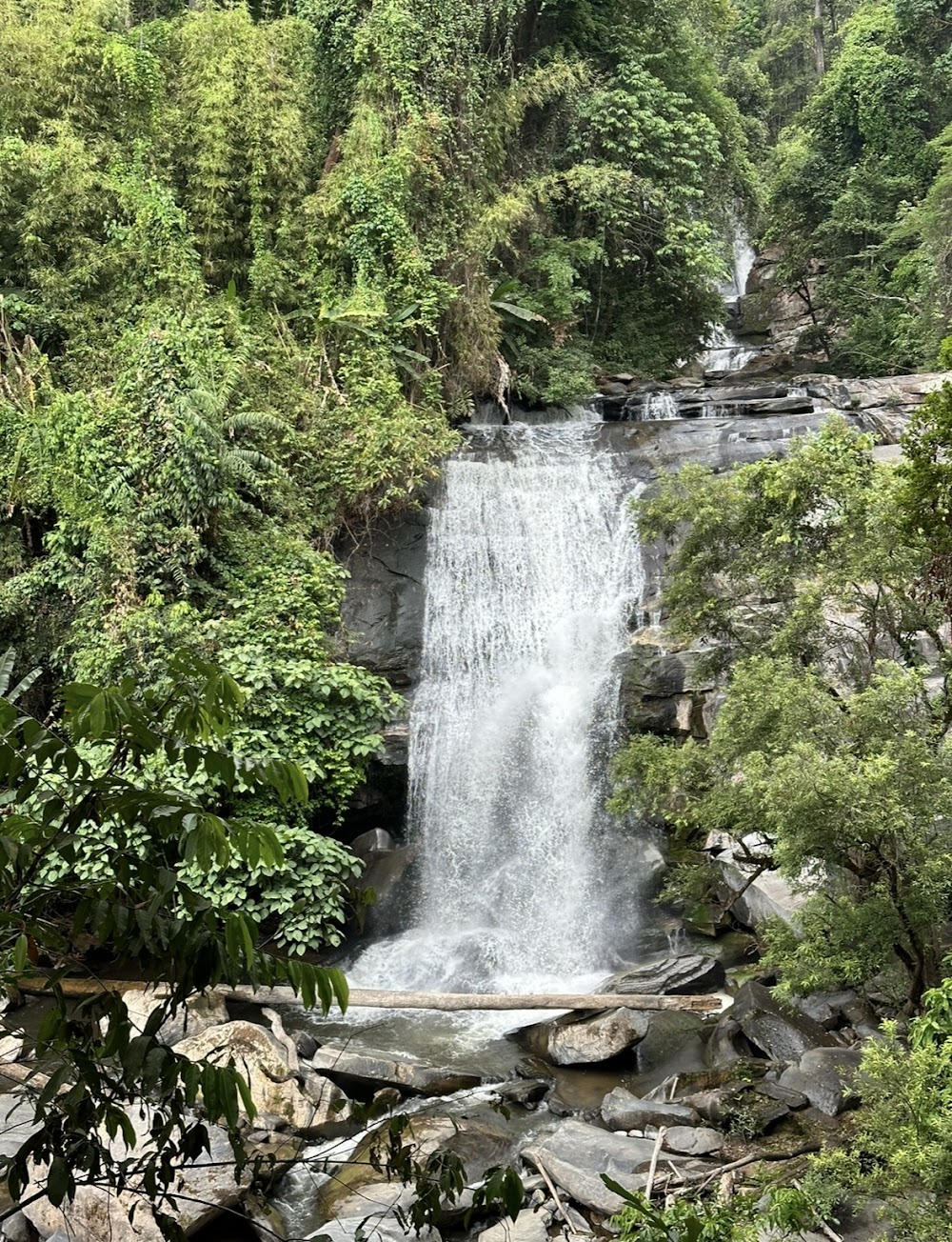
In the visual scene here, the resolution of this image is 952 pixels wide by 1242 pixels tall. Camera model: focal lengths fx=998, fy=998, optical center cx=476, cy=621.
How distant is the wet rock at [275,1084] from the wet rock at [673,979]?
3.01m

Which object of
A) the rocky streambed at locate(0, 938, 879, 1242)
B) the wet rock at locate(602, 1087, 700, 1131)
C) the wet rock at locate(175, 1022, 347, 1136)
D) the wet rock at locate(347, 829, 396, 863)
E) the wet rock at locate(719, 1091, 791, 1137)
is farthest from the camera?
the wet rock at locate(347, 829, 396, 863)

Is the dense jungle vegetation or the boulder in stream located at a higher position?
the dense jungle vegetation

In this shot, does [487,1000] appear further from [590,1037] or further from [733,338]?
[733,338]

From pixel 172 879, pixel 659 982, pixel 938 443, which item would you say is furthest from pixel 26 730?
pixel 659 982

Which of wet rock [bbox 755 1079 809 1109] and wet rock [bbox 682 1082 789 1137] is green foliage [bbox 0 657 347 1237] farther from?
wet rock [bbox 755 1079 809 1109]

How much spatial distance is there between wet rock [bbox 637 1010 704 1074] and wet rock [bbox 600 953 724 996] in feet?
1.18

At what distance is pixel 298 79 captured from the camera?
1752cm

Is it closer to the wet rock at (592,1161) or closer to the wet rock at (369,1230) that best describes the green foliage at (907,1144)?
the wet rock at (592,1161)

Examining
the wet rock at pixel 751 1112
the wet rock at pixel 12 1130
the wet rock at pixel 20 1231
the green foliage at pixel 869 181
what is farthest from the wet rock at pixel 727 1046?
the green foliage at pixel 869 181

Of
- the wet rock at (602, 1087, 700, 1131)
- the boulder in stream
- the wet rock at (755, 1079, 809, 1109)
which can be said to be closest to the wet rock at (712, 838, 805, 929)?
the wet rock at (755, 1079, 809, 1109)

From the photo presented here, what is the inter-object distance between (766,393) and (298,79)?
9950mm

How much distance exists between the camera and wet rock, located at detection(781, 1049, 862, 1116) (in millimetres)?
6650

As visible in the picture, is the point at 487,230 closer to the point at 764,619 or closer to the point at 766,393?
the point at 766,393

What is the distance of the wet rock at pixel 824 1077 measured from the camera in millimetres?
6650
